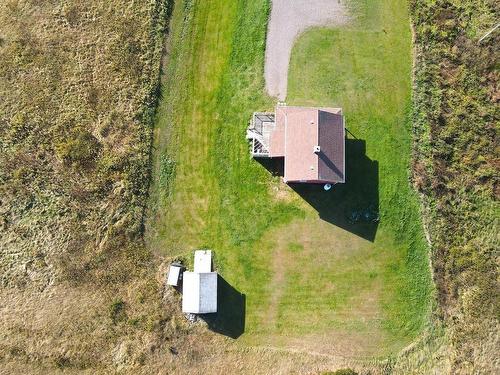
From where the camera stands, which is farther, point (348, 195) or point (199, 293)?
point (348, 195)

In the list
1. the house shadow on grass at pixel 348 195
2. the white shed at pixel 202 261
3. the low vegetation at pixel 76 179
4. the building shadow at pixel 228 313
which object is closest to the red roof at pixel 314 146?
the house shadow on grass at pixel 348 195

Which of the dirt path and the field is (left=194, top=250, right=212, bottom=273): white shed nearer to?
the field


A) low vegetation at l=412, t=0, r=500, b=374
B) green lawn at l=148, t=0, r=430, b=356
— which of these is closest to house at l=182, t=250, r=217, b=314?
green lawn at l=148, t=0, r=430, b=356

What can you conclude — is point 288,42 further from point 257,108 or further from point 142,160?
point 142,160

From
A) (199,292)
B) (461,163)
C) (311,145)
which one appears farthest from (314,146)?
(461,163)

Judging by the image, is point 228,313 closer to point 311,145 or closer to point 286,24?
point 311,145

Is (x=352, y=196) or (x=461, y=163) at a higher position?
(x=461, y=163)

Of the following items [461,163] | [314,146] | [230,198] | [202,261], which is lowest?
[202,261]
